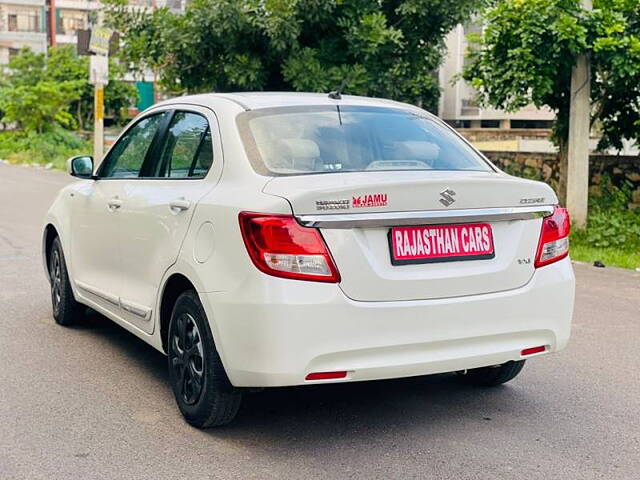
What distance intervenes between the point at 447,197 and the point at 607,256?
285 inches

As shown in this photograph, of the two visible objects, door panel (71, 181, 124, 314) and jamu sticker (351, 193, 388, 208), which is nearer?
jamu sticker (351, 193, 388, 208)

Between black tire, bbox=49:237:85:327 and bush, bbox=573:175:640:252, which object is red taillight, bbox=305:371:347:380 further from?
bush, bbox=573:175:640:252

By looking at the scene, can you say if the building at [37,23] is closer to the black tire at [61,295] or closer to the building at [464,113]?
the building at [464,113]

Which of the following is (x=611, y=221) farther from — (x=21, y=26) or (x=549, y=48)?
(x=21, y=26)

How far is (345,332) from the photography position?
14.0 feet

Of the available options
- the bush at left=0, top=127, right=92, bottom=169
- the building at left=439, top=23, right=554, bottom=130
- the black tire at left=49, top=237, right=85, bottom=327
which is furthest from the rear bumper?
the building at left=439, top=23, right=554, bottom=130

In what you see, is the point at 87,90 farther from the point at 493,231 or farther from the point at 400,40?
the point at 493,231

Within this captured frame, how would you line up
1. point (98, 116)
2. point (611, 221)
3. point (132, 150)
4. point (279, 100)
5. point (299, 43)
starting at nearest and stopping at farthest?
point (279, 100), point (132, 150), point (611, 221), point (299, 43), point (98, 116)

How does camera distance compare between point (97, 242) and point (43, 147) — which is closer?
point (97, 242)

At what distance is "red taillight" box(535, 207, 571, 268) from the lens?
189 inches

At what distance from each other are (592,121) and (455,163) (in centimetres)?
915

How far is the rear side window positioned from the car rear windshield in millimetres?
261

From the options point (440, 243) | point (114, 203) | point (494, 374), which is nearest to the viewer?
point (440, 243)

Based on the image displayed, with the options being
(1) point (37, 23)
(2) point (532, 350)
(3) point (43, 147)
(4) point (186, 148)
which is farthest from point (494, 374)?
(1) point (37, 23)
